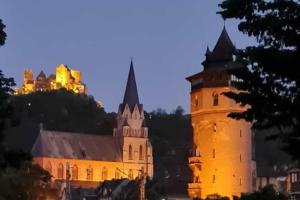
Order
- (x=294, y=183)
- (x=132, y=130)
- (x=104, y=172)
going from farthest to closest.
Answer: (x=132, y=130), (x=104, y=172), (x=294, y=183)

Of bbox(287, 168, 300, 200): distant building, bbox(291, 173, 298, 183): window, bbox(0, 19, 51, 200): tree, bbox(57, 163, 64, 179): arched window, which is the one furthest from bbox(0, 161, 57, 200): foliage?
bbox(57, 163, 64, 179): arched window

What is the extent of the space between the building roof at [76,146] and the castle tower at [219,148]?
41853mm

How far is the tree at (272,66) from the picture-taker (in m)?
24.2

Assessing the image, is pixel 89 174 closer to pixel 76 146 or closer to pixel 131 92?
pixel 76 146

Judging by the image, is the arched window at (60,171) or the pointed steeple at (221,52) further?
the arched window at (60,171)

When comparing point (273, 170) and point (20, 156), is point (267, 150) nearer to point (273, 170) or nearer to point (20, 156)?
point (273, 170)

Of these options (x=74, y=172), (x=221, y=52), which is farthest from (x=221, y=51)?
(x=74, y=172)

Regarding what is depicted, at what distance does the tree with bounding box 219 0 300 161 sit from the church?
11521 cm

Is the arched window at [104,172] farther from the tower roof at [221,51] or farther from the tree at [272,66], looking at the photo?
the tree at [272,66]

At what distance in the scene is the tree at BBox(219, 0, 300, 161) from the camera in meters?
24.2

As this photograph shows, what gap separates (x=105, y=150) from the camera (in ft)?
505

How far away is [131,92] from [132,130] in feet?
20.4

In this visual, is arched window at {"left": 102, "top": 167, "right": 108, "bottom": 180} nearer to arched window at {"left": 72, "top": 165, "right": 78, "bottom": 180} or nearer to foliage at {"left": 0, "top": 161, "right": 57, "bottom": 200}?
arched window at {"left": 72, "top": 165, "right": 78, "bottom": 180}

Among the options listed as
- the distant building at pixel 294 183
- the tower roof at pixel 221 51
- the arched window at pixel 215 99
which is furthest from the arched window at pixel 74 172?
the distant building at pixel 294 183
